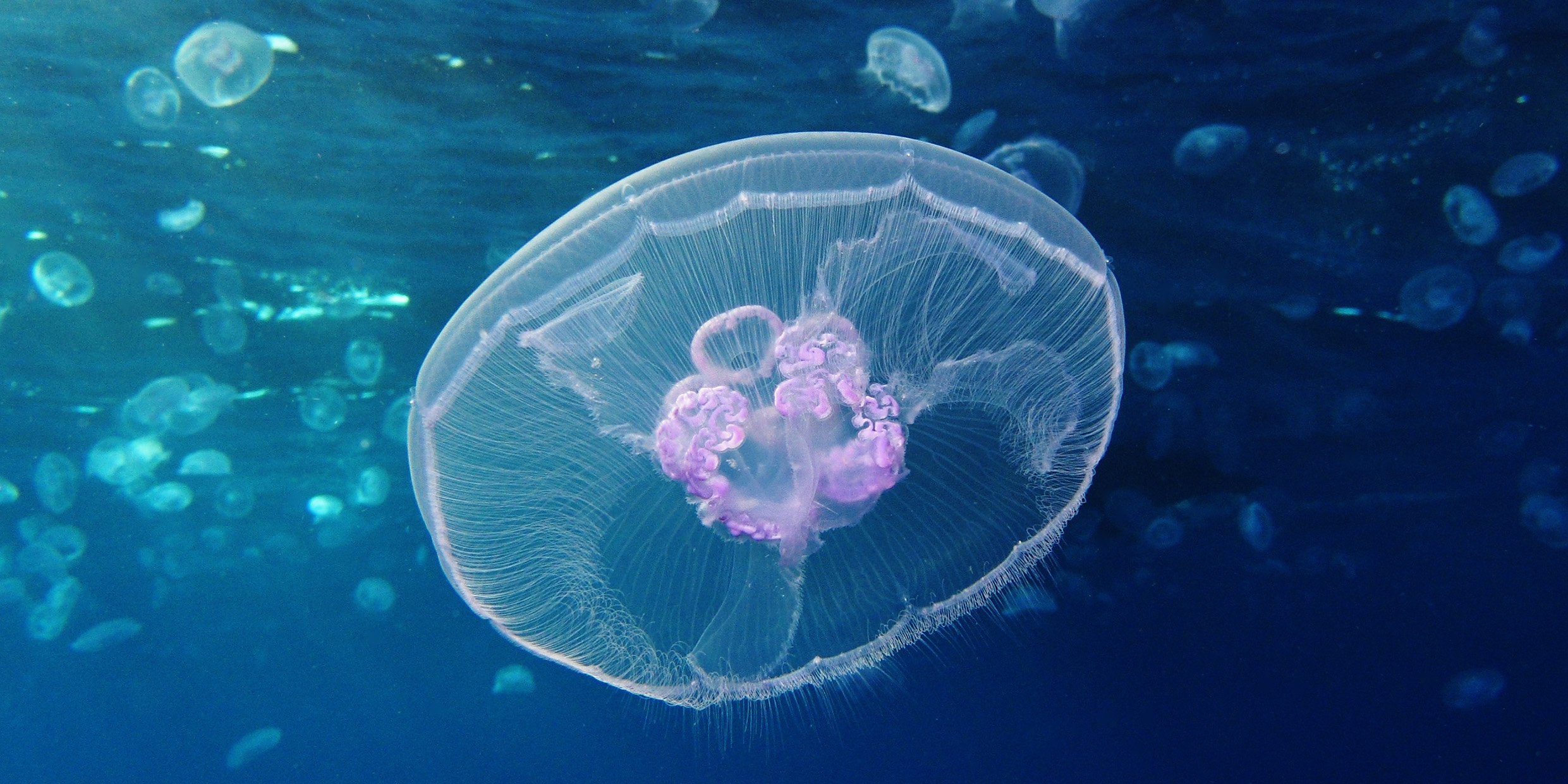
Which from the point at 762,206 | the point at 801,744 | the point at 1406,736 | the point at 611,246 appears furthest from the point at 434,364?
the point at 1406,736

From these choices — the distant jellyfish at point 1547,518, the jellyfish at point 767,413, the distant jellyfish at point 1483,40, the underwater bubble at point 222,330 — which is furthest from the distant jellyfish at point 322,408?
the distant jellyfish at point 1547,518

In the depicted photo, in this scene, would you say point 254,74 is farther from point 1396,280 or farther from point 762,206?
point 1396,280

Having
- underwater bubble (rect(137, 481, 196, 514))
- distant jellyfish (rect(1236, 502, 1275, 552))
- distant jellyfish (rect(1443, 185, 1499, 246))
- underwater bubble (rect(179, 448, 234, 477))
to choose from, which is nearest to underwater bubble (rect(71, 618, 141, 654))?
underwater bubble (rect(137, 481, 196, 514))

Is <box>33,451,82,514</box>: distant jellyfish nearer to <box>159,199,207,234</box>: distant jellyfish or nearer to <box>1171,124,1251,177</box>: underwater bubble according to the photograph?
<box>159,199,207,234</box>: distant jellyfish

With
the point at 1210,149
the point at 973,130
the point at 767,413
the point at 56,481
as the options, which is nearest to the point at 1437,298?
the point at 1210,149

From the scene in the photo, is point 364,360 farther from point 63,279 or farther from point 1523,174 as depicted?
point 1523,174

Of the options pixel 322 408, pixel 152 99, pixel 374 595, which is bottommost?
pixel 374 595
